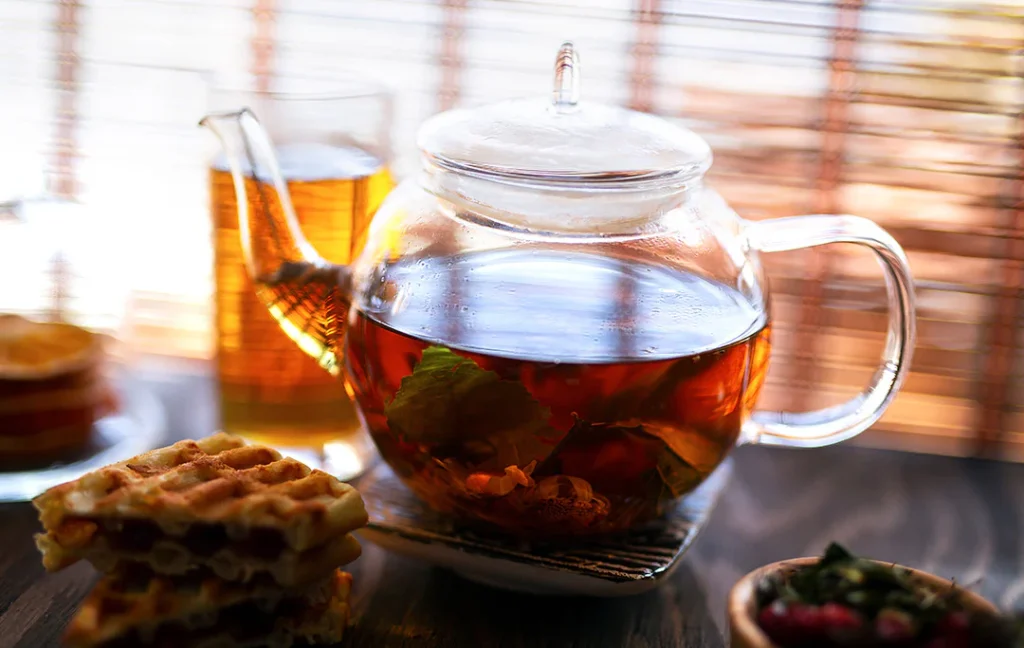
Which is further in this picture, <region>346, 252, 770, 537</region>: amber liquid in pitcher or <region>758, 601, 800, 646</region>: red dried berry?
<region>346, 252, 770, 537</region>: amber liquid in pitcher

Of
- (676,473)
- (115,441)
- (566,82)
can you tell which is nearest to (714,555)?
(676,473)

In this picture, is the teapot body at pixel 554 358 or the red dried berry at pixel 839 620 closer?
the red dried berry at pixel 839 620

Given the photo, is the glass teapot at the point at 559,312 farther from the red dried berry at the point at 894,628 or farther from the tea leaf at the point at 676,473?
the red dried berry at the point at 894,628

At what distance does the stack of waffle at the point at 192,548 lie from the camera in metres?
0.71

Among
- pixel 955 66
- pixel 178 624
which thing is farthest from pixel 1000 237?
pixel 178 624

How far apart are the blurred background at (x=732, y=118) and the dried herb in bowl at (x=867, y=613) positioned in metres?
0.55

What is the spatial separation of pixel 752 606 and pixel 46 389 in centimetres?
66

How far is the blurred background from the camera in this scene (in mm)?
1123

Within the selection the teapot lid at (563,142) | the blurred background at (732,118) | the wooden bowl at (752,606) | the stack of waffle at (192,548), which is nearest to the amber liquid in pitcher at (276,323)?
the blurred background at (732,118)

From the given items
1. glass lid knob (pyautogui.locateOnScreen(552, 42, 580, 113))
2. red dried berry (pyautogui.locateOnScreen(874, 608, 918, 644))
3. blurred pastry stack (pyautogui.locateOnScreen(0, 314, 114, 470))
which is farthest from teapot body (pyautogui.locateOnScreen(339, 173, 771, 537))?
blurred pastry stack (pyautogui.locateOnScreen(0, 314, 114, 470))

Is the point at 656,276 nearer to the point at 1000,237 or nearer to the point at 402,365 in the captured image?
the point at 402,365

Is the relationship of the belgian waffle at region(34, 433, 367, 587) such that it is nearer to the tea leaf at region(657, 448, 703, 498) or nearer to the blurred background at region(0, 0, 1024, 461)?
the tea leaf at region(657, 448, 703, 498)

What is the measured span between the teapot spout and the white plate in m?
0.24

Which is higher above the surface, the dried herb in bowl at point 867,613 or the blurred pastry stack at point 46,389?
the dried herb in bowl at point 867,613
